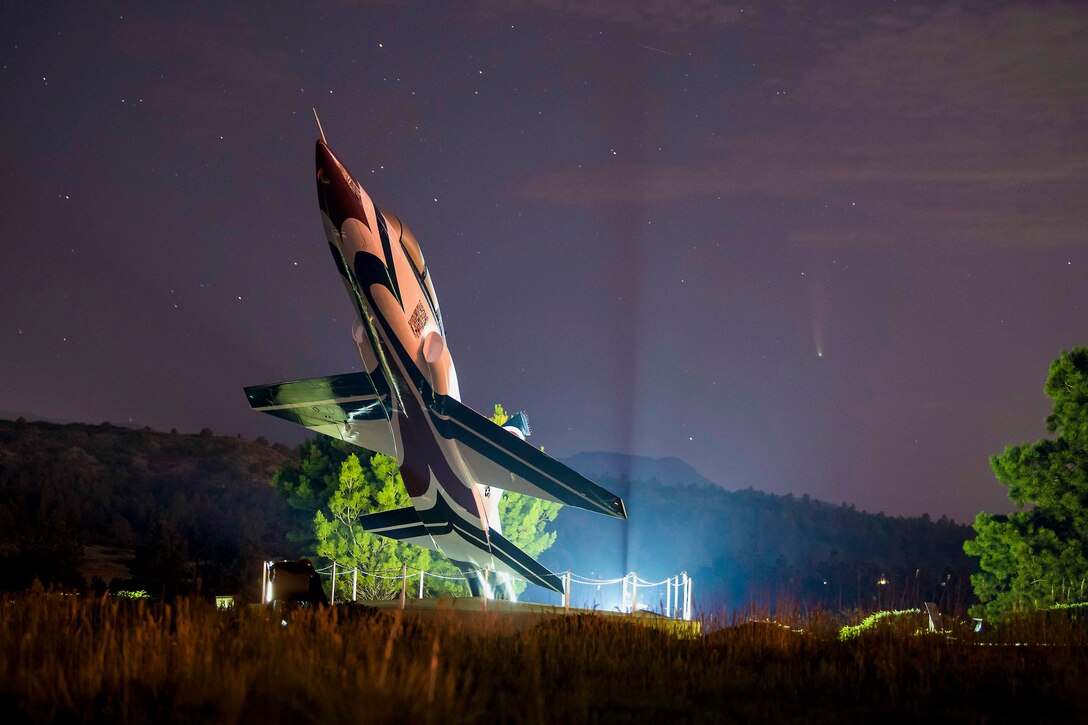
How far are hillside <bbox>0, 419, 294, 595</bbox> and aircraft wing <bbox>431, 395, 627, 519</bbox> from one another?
10.6 meters

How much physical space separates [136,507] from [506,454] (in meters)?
51.7

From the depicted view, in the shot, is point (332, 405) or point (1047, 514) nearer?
point (332, 405)

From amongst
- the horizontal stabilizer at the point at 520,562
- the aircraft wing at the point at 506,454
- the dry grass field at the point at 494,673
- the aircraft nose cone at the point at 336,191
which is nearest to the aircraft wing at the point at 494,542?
the horizontal stabilizer at the point at 520,562

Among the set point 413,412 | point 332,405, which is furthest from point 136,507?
point 413,412

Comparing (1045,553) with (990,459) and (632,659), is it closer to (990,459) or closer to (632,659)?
(990,459)

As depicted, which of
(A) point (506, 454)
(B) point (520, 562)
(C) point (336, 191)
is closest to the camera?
(C) point (336, 191)

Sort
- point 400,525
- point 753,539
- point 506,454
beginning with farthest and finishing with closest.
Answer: point 753,539 → point 400,525 → point 506,454

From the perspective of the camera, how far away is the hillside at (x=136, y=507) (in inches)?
1544

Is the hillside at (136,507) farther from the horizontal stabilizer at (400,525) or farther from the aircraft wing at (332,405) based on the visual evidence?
the aircraft wing at (332,405)

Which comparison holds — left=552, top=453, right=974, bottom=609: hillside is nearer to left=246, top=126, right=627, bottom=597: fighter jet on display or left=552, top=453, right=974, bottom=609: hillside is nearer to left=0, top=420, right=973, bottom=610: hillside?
left=0, top=420, right=973, bottom=610: hillside

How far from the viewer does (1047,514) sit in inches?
1025

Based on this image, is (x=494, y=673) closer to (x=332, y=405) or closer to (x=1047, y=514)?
(x=332, y=405)

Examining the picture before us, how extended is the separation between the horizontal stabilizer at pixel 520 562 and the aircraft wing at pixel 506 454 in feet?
8.51

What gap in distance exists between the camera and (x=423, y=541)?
25.0 m
